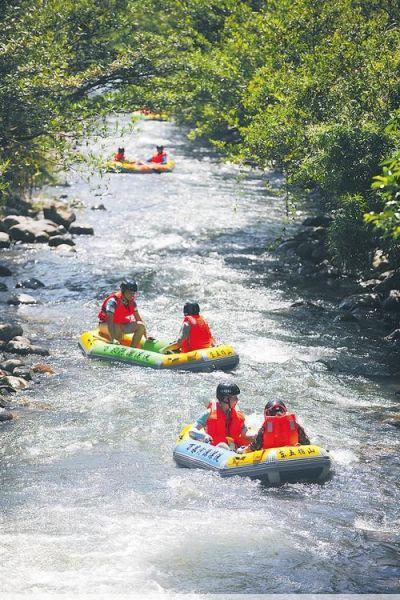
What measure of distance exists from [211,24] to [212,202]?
6.59 meters

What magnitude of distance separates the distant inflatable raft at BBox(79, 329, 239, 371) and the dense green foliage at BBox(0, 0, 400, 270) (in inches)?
145

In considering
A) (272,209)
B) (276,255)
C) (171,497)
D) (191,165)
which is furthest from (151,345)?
(191,165)

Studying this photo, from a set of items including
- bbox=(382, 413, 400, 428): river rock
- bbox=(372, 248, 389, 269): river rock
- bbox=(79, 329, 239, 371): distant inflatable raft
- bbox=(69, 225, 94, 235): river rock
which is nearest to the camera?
bbox=(382, 413, 400, 428): river rock

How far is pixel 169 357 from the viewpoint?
65.3ft

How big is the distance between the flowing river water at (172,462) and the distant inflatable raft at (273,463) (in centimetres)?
18

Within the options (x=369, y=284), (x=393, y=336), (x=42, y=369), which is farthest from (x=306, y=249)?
(x=42, y=369)

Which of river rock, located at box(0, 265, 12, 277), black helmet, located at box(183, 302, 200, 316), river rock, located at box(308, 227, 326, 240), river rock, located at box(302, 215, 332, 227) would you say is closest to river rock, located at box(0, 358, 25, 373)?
black helmet, located at box(183, 302, 200, 316)

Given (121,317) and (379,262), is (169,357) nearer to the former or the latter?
(121,317)

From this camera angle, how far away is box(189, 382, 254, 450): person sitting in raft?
15.5 metres

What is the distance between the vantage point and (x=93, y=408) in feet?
57.6

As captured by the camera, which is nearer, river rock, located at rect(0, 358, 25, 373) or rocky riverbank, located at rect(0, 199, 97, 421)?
rocky riverbank, located at rect(0, 199, 97, 421)

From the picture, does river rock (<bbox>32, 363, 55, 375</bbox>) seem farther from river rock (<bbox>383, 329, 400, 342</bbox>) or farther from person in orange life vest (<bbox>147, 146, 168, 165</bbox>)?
person in orange life vest (<bbox>147, 146, 168, 165</bbox>)

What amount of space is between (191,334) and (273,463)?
232 inches

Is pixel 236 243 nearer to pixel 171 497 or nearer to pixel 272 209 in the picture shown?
pixel 272 209
